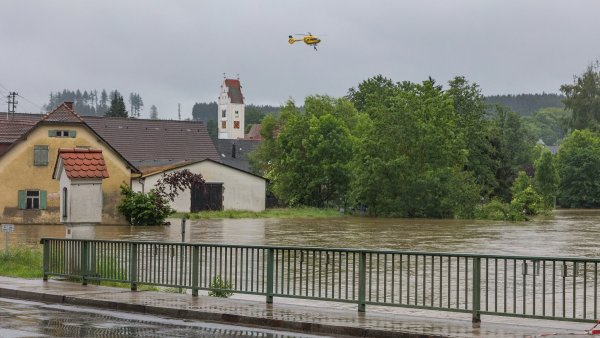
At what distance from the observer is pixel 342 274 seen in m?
16.6

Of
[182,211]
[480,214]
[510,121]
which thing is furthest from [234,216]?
[510,121]

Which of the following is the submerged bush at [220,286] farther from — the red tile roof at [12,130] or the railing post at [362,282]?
the red tile roof at [12,130]

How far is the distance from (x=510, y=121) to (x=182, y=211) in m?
95.4

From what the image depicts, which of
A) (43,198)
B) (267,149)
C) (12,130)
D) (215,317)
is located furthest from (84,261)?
(267,149)

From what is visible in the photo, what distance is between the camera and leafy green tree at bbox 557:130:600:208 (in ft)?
409

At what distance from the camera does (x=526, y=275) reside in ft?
45.2

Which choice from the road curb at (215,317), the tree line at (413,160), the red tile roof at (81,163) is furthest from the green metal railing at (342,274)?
the tree line at (413,160)

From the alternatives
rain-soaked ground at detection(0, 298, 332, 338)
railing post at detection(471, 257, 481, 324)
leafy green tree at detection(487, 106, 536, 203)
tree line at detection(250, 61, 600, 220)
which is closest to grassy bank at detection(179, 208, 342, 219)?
tree line at detection(250, 61, 600, 220)

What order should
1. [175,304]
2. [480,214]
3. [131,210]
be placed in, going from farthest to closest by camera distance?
1. [480,214]
2. [131,210]
3. [175,304]

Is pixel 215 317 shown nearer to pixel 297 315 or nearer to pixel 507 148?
pixel 297 315

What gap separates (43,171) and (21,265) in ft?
138

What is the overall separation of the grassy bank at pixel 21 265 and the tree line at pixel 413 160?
57689 mm

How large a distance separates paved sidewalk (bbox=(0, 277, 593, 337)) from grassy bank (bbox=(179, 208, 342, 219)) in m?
50.1

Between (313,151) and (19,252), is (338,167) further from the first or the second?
(19,252)
